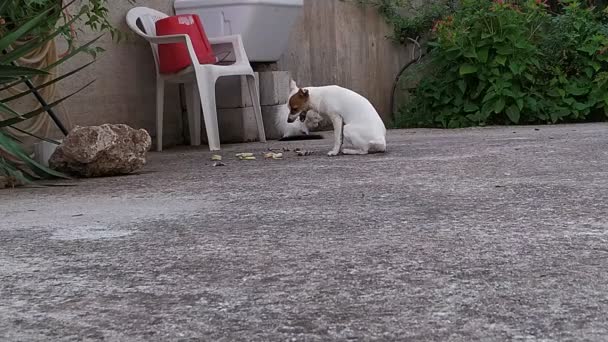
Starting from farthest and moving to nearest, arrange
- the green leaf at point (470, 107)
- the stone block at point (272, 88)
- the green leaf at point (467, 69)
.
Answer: the green leaf at point (470, 107) < the green leaf at point (467, 69) < the stone block at point (272, 88)

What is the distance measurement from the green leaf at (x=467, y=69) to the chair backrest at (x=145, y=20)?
8.87ft

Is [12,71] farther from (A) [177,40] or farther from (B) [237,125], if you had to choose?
(B) [237,125]

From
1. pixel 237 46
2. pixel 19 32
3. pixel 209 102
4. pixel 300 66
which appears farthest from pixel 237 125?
pixel 19 32

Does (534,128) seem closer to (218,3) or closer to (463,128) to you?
(463,128)

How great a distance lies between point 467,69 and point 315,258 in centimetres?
564

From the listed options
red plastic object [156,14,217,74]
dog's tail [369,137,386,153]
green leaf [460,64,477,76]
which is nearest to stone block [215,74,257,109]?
red plastic object [156,14,217,74]

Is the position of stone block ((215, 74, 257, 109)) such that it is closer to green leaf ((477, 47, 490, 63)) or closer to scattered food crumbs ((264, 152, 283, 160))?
scattered food crumbs ((264, 152, 283, 160))

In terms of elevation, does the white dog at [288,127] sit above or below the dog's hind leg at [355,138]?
below

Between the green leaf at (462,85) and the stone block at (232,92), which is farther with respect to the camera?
the green leaf at (462,85)

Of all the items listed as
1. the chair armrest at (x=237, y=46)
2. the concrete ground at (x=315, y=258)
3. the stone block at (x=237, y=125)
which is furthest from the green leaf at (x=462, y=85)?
the concrete ground at (x=315, y=258)

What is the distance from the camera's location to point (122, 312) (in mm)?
1623

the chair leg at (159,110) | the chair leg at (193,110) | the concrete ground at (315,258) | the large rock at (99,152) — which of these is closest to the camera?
the concrete ground at (315,258)

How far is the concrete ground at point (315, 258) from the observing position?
1.52 m

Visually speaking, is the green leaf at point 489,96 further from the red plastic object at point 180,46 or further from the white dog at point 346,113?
the white dog at point 346,113
